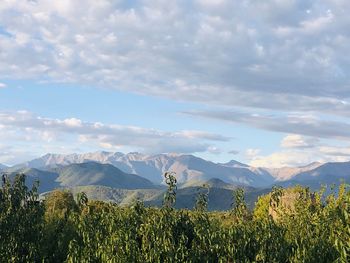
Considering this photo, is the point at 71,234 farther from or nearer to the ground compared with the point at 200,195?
nearer to the ground

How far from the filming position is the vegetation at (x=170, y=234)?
31.1m

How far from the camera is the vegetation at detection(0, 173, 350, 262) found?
102ft

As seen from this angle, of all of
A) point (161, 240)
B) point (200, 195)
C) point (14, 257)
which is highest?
point (200, 195)

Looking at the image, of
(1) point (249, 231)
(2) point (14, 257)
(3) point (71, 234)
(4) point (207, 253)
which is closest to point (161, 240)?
(4) point (207, 253)

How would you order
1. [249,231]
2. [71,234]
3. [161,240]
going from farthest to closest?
[71,234]
[249,231]
[161,240]

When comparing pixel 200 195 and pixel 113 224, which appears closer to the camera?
pixel 113 224

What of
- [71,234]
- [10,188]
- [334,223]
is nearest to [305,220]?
[334,223]

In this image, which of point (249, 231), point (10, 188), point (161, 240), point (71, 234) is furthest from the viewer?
point (71, 234)

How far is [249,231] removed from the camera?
1353 inches

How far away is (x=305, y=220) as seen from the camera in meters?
38.6

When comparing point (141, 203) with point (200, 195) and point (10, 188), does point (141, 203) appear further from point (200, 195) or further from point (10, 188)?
point (10, 188)

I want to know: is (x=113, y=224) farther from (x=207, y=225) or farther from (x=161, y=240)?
(x=207, y=225)

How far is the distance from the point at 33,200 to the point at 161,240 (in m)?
13.4

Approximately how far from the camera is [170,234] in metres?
32.6
